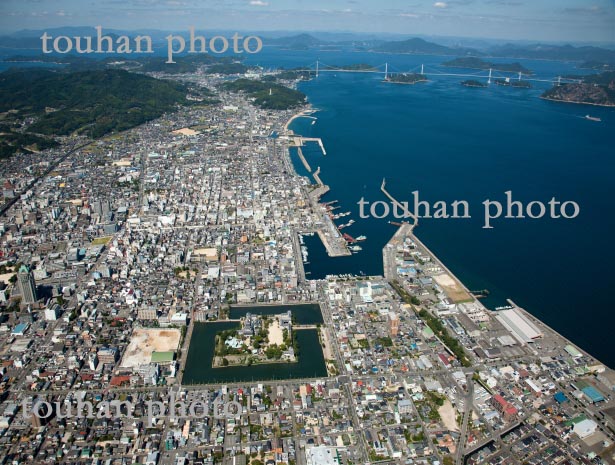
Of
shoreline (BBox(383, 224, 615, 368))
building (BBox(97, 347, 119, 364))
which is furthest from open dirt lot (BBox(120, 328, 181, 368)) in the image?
shoreline (BBox(383, 224, 615, 368))

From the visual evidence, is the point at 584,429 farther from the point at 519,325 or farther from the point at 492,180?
the point at 492,180

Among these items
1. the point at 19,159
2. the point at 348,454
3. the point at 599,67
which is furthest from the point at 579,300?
the point at 599,67

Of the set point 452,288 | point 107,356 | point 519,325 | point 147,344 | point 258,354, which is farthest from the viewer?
point 452,288

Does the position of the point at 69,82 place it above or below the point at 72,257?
above

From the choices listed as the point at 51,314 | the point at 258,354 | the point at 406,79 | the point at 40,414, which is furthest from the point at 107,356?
the point at 406,79

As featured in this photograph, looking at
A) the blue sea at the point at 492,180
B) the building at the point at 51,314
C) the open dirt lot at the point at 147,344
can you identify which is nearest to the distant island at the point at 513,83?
the blue sea at the point at 492,180

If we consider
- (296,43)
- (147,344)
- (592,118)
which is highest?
(296,43)

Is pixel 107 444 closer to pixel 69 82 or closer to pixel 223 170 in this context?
pixel 223 170

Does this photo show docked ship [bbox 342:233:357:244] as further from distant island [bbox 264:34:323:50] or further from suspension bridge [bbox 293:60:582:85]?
distant island [bbox 264:34:323:50]
